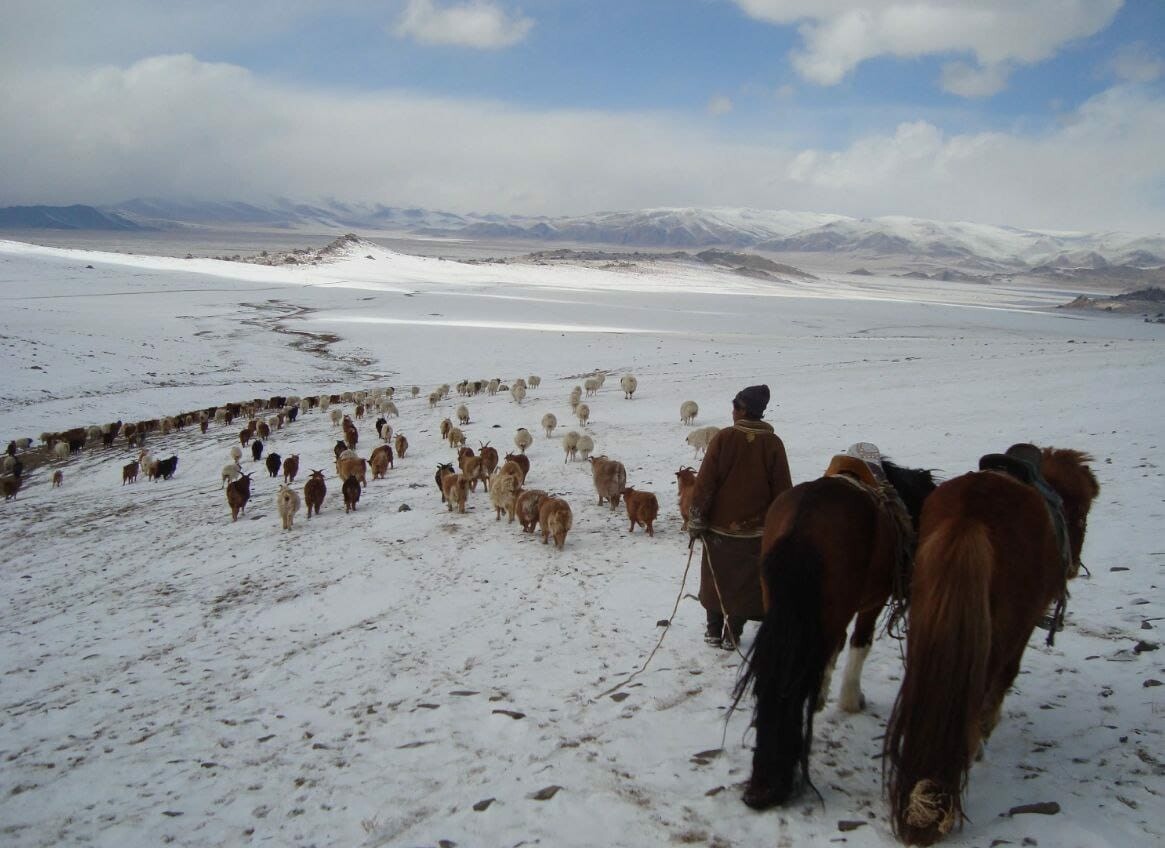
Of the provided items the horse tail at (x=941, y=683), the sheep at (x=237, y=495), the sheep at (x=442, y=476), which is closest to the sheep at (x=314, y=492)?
the sheep at (x=237, y=495)

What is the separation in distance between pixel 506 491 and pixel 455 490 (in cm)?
102

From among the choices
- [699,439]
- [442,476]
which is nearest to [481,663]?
[442,476]

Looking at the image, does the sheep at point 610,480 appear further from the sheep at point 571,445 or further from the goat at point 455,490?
the sheep at point 571,445

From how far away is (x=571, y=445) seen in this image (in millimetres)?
13852

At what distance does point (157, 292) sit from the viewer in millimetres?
57031

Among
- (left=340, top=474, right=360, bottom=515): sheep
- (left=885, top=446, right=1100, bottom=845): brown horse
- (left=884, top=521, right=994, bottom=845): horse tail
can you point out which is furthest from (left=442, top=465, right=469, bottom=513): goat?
(left=884, top=521, right=994, bottom=845): horse tail

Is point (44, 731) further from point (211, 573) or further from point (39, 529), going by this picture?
point (39, 529)

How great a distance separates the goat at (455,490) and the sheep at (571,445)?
351 cm

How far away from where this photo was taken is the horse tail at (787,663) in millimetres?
3199

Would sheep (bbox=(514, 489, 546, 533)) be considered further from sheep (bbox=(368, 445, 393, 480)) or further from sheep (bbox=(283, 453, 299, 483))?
sheep (bbox=(283, 453, 299, 483))

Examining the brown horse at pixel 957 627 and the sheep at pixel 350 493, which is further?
the sheep at pixel 350 493

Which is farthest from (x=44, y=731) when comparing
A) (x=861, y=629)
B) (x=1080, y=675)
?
(x=1080, y=675)

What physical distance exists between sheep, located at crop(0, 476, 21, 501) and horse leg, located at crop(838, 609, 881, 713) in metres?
16.9

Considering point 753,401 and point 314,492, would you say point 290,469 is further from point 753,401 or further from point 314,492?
point 753,401
